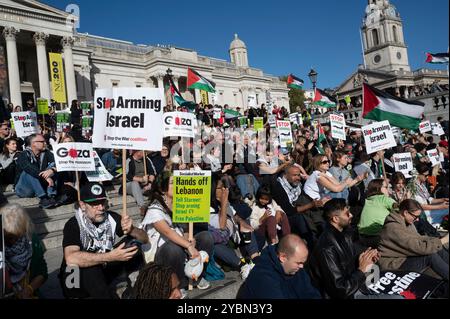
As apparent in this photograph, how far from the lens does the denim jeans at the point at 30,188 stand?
21.9ft

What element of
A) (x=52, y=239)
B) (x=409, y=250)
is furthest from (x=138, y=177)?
(x=409, y=250)

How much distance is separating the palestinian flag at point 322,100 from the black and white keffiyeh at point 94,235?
1523 centimetres

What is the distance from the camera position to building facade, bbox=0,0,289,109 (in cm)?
3100

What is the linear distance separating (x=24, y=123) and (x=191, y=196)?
728 cm

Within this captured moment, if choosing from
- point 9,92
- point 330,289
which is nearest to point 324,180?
point 330,289

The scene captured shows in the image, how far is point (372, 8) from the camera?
97.4 metres

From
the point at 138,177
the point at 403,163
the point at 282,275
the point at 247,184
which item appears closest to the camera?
the point at 282,275

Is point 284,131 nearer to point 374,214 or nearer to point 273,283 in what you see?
point 374,214

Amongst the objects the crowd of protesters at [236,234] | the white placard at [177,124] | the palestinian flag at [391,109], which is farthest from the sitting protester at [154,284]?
the palestinian flag at [391,109]

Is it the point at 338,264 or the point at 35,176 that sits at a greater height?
the point at 35,176

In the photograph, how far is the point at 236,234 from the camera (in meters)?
5.46

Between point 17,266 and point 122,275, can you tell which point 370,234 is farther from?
point 17,266

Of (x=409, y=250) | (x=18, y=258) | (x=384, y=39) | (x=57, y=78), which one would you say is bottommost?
(x=409, y=250)
